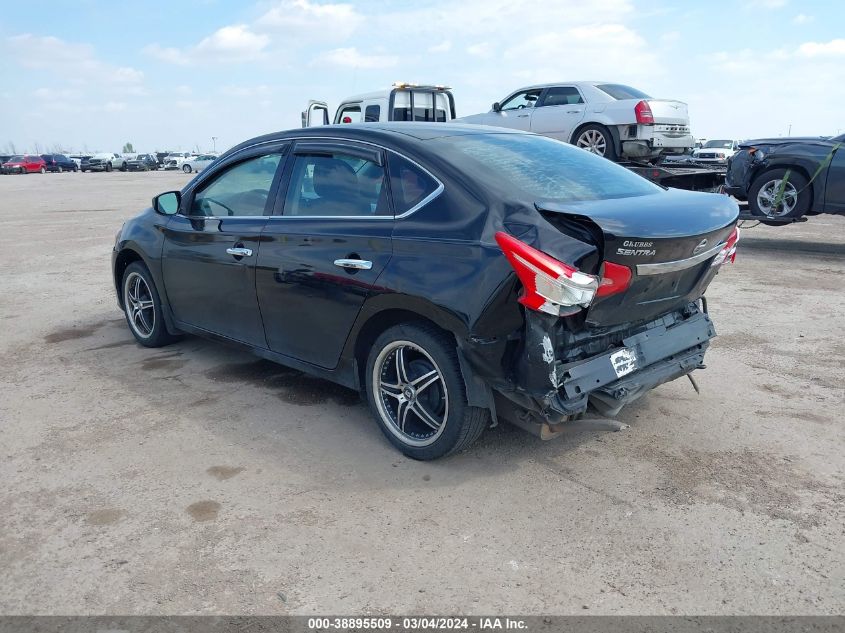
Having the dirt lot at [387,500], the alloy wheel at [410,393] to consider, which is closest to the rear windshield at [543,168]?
the alloy wheel at [410,393]

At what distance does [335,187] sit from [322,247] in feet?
1.27

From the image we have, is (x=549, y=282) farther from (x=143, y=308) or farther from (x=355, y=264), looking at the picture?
(x=143, y=308)

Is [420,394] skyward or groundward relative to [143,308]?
groundward

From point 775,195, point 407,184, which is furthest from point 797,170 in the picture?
point 407,184

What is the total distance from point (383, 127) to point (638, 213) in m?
1.65

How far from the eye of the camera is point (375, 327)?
3.89 m

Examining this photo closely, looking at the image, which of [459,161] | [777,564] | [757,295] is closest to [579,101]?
[757,295]

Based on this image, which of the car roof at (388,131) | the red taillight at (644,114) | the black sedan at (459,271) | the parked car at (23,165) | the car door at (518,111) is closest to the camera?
the black sedan at (459,271)

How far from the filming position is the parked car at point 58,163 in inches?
2308

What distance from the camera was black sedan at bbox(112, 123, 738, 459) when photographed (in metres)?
3.21

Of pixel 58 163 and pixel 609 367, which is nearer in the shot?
pixel 609 367

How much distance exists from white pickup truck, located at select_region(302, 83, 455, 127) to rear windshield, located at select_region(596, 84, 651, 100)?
14.6 ft

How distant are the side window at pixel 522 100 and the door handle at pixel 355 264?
11358 millimetres

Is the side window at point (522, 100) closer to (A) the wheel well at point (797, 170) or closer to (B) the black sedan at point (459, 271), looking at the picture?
(A) the wheel well at point (797, 170)
